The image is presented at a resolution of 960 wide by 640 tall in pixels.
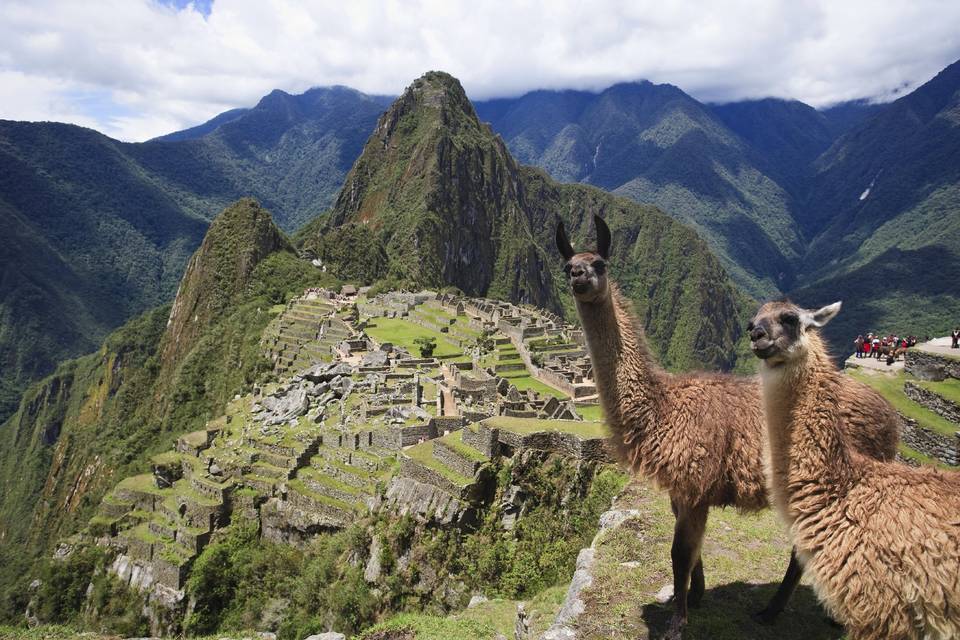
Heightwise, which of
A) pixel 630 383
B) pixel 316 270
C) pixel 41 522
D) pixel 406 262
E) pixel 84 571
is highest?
pixel 406 262

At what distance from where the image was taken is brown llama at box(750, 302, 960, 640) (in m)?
3.13

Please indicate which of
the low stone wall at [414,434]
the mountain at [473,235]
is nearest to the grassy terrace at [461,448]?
the low stone wall at [414,434]

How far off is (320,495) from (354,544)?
4183mm

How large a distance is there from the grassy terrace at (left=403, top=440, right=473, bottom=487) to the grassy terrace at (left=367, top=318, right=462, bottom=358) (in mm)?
20502

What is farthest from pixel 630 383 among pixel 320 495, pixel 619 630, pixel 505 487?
pixel 320 495

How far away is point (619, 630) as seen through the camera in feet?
16.2

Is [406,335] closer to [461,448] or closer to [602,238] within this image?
[461,448]

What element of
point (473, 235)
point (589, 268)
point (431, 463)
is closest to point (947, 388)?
point (431, 463)

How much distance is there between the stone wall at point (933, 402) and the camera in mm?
11086

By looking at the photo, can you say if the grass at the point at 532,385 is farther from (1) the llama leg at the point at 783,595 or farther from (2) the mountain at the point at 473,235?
(2) the mountain at the point at 473,235

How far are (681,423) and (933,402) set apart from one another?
10.1 meters

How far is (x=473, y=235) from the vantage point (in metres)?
140

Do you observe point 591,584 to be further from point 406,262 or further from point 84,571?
point 406,262

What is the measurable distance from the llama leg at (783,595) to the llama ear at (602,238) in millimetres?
2821
